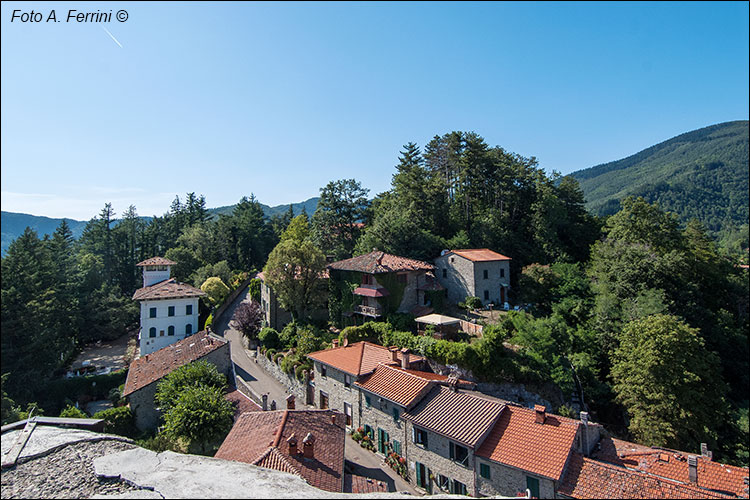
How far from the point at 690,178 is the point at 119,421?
17448 centimetres

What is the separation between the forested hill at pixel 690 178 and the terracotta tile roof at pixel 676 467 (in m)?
110

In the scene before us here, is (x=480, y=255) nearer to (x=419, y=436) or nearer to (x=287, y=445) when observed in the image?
(x=419, y=436)

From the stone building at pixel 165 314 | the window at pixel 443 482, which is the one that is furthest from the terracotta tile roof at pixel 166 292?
the window at pixel 443 482

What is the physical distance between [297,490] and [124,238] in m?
61.1

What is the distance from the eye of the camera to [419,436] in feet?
59.1

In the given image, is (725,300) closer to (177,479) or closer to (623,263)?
(623,263)

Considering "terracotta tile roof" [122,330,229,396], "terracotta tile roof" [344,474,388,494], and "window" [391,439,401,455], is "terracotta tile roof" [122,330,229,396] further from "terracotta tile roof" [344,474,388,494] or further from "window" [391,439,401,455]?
"terracotta tile roof" [344,474,388,494]

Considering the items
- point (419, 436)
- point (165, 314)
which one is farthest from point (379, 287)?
point (165, 314)

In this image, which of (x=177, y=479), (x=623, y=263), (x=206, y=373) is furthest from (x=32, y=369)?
(x=623, y=263)

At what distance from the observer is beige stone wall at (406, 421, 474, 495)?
53.2 feet

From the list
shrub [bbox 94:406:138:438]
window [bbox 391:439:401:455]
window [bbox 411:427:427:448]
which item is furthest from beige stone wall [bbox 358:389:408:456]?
shrub [bbox 94:406:138:438]

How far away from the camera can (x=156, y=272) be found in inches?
1654

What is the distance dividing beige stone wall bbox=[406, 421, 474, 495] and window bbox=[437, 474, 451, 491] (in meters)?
0.18

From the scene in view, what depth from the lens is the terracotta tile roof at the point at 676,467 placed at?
47.4 feet
